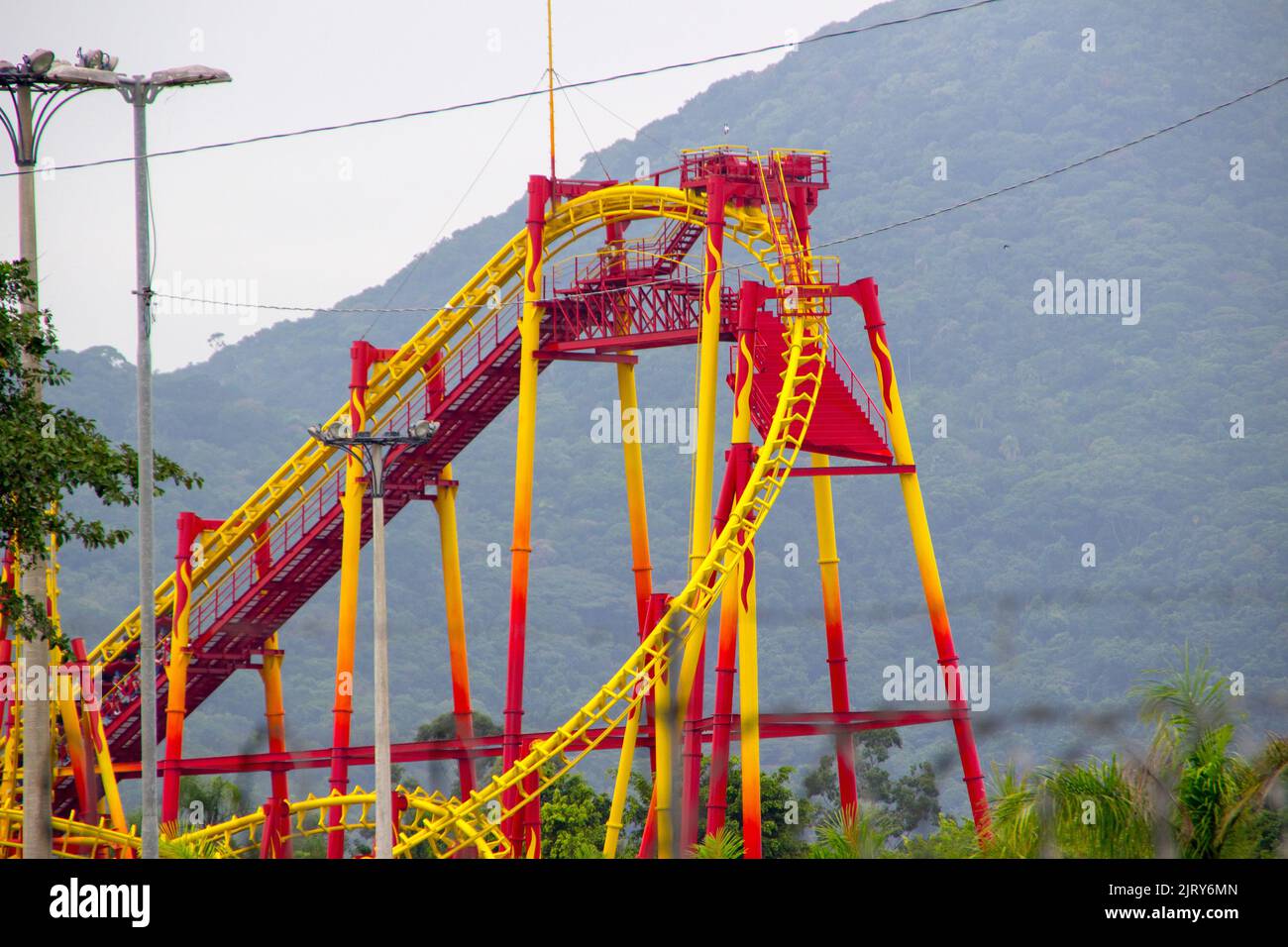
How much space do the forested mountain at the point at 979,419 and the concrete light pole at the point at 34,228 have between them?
49.6m

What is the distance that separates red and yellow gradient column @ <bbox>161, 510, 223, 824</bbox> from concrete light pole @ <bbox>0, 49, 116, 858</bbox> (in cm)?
1555

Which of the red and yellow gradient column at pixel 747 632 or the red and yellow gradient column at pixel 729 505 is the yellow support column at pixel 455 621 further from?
the red and yellow gradient column at pixel 747 632

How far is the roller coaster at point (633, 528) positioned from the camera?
3703 centimetres

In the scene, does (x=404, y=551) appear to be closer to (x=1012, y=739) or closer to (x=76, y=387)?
(x=76, y=387)

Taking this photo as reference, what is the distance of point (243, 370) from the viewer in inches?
6314

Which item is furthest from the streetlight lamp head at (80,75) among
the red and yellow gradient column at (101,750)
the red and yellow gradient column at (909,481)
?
the red and yellow gradient column at (101,750)

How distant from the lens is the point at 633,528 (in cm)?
4444

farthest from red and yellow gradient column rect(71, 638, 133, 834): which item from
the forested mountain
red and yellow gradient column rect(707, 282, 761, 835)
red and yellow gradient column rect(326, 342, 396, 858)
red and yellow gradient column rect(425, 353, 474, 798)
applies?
the forested mountain

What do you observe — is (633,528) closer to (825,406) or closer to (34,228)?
(825,406)

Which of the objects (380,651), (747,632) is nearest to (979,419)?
(747,632)

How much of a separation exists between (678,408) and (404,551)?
979 inches

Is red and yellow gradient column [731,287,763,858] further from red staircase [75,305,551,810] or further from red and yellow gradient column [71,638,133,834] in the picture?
red and yellow gradient column [71,638,133,834]

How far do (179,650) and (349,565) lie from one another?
4731mm
